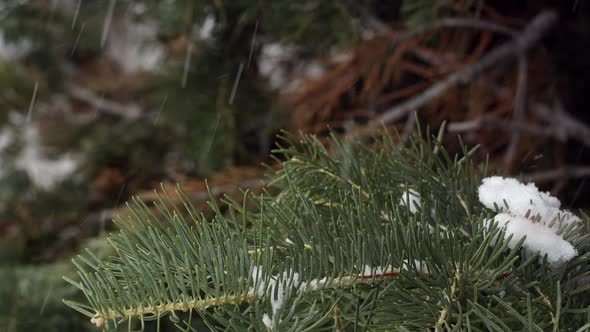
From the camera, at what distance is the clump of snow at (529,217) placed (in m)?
0.28

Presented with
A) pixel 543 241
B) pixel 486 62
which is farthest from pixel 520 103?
pixel 543 241

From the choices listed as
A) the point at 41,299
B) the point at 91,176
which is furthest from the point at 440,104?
the point at 91,176

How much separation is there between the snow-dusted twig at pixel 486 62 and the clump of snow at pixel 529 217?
1.23 feet

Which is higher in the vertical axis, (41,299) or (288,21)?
(288,21)

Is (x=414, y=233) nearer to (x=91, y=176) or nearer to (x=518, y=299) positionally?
(x=518, y=299)

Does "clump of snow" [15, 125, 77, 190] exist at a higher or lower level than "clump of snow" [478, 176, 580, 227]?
higher

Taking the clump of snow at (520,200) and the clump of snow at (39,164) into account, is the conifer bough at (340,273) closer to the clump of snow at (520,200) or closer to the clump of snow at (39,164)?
the clump of snow at (520,200)

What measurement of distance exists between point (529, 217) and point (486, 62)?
0.50 metres

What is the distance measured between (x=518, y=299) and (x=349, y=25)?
51 cm

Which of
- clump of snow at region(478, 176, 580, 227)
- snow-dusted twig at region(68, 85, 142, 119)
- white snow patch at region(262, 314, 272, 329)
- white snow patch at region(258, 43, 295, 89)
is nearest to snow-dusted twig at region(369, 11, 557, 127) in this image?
white snow patch at region(258, 43, 295, 89)

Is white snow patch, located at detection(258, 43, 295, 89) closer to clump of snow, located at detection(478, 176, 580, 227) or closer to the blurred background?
the blurred background

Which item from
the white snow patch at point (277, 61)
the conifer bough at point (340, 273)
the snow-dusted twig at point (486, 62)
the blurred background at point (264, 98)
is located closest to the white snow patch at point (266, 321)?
the conifer bough at point (340, 273)

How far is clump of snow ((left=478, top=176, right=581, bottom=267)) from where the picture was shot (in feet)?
0.91

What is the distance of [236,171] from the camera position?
68cm
